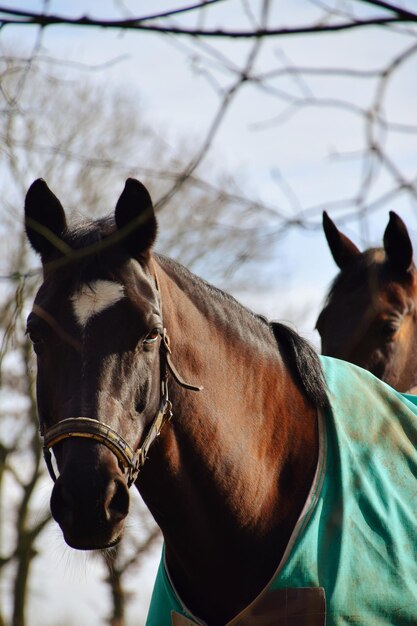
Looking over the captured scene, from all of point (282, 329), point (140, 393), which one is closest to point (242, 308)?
point (282, 329)

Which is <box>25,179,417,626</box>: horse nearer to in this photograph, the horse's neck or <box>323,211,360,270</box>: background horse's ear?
the horse's neck

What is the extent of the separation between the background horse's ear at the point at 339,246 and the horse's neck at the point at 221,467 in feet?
8.97

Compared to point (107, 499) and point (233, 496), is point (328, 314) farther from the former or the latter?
point (107, 499)

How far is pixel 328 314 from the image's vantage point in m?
5.92

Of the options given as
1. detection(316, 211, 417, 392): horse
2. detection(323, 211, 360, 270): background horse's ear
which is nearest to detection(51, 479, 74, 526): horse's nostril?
detection(316, 211, 417, 392): horse

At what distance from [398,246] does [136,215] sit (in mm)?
→ 2809

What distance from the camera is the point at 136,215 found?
3.72 m

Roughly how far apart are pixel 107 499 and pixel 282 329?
132 centimetres

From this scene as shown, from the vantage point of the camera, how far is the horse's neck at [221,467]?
352cm

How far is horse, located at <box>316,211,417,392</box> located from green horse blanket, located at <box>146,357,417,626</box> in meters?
1.67

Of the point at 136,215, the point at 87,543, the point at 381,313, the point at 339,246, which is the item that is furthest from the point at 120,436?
the point at 339,246

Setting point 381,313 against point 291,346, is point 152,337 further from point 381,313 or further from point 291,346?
point 381,313

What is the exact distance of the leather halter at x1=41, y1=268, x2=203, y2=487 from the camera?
3189 millimetres

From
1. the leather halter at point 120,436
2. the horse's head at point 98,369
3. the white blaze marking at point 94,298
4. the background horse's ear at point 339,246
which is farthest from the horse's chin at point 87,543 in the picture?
the background horse's ear at point 339,246
